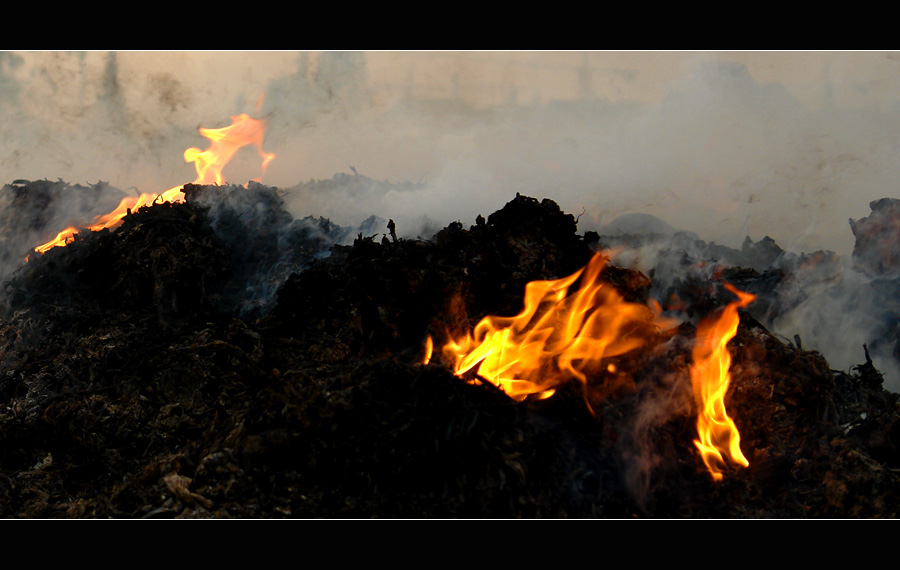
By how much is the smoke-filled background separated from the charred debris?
2.05 metres

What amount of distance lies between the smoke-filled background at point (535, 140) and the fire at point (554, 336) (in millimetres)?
2240

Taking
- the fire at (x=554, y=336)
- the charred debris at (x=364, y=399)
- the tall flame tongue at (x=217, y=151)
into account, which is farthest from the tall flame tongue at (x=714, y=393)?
the tall flame tongue at (x=217, y=151)

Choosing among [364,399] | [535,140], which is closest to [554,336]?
[364,399]

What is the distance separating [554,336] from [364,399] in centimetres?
238

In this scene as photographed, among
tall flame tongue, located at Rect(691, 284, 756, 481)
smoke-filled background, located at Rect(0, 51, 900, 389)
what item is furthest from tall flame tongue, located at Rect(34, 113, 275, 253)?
tall flame tongue, located at Rect(691, 284, 756, 481)

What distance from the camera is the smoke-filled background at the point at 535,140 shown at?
11.1 metres

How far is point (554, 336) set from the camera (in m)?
7.09

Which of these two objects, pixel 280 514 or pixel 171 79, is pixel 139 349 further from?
pixel 171 79

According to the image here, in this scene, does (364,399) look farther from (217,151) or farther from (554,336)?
(217,151)

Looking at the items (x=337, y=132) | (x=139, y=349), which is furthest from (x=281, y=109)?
(x=139, y=349)

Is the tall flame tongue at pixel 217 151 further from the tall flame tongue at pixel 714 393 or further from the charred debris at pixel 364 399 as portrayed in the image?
the tall flame tongue at pixel 714 393

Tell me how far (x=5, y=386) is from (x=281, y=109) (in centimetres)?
841

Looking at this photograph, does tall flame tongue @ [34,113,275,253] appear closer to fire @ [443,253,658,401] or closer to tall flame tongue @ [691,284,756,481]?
fire @ [443,253,658,401]

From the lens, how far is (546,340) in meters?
7.06
